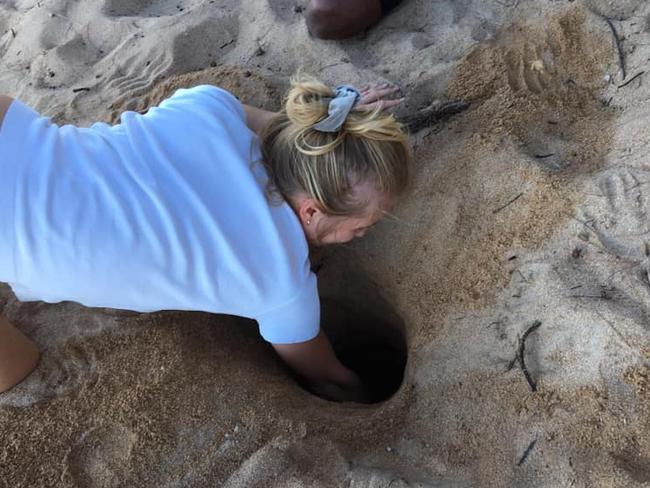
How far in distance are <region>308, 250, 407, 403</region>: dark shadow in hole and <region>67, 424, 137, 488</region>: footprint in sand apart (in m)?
0.78

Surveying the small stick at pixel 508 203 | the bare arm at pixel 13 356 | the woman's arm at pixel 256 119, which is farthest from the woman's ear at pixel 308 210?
the bare arm at pixel 13 356

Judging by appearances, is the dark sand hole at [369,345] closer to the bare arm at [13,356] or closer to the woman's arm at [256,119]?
the woman's arm at [256,119]

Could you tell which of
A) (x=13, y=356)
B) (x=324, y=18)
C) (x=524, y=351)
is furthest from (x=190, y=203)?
(x=324, y=18)

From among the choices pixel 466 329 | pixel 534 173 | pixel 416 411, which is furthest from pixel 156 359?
pixel 534 173

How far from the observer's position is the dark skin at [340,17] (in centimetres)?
208

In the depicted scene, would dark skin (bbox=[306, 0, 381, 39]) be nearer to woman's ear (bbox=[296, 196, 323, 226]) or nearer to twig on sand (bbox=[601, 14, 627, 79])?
twig on sand (bbox=[601, 14, 627, 79])

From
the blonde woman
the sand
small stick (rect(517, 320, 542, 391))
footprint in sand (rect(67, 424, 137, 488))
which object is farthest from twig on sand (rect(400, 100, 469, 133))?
footprint in sand (rect(67, 424, 137, 488))

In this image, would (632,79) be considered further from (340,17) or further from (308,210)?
(308,210)

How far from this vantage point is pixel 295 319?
147 centimetres

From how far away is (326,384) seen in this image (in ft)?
5.74

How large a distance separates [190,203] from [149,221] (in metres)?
0.10

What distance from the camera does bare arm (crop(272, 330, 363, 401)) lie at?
1600mm

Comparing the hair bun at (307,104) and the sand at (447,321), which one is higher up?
the hair bun at (307,104)

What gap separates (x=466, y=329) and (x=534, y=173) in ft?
1.50
